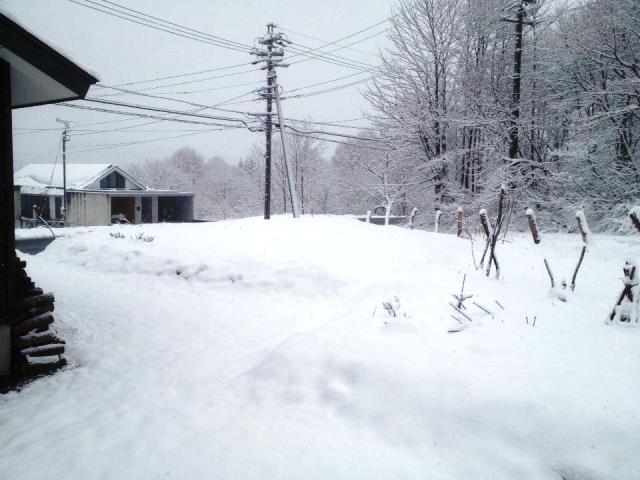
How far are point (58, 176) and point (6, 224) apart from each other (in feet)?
125

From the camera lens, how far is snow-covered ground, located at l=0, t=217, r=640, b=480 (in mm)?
2668

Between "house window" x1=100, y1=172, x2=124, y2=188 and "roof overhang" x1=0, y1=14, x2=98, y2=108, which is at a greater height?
"house window" x1=100, y1=172, x2=124, y2=188

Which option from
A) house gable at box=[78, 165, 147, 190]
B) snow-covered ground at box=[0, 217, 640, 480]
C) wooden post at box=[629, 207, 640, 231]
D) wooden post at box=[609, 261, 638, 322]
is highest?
house gable at box=[78, 165, 147, 190]

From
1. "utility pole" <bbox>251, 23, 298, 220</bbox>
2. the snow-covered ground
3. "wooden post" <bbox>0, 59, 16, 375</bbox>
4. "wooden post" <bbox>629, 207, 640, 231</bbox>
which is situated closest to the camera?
the snow-covered ground

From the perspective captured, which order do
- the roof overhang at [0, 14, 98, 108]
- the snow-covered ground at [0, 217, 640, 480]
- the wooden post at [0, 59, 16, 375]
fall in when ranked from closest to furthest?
the snow-covered ground at [0, 217, 640, 480] < the roof overhang at [0, 14, 98, 108] < the wooden post at [0, 59, 16, 375]

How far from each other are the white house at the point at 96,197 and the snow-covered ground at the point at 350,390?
2774cm

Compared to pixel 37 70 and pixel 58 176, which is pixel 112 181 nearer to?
pixel 58 176

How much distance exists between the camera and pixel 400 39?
18.6 metres

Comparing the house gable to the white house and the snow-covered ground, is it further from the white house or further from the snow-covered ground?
the snow-covered ground

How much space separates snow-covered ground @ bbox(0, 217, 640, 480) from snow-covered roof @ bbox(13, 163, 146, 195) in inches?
1180

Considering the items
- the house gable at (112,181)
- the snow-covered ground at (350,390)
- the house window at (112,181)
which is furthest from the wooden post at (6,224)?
the house window at (112,181)

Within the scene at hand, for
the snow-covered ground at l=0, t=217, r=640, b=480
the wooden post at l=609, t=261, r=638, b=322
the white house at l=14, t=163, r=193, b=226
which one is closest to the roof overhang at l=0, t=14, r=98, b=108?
the snow-covered ground at l=0, t=217, r=640, b=480

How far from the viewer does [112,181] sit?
33625 mm

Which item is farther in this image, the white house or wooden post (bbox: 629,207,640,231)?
the white house
